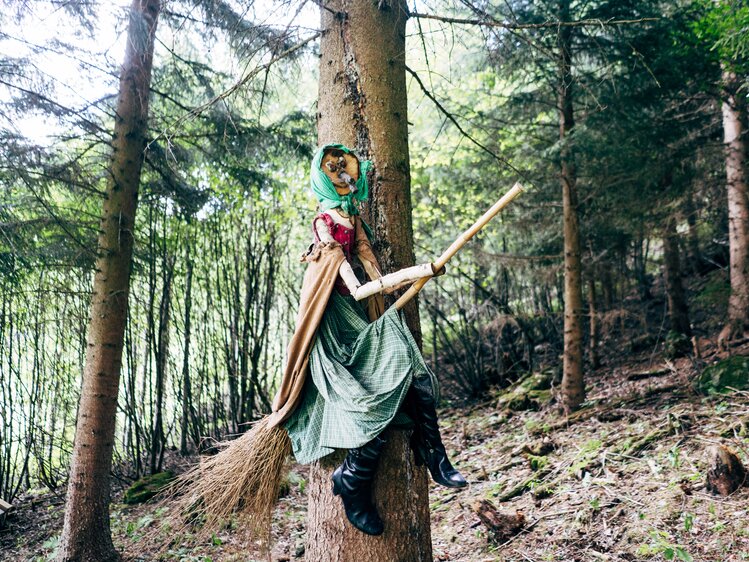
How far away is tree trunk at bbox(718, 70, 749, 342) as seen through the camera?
6.48 meters

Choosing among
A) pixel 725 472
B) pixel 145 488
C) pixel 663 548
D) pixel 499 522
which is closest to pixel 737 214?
pixel 725 472

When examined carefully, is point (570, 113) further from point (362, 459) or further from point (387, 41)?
point (362, 459)

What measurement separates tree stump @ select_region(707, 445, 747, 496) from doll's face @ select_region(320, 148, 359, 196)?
10.4 feet

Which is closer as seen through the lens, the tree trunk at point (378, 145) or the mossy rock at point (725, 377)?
the tree trunk at point (378, 145)

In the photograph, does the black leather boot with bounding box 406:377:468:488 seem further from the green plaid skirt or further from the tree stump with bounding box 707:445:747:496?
the tree stump with bounding box 707:445:747:496

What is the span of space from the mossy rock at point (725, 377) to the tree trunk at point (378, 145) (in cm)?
402

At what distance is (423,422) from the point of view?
2.49 metres

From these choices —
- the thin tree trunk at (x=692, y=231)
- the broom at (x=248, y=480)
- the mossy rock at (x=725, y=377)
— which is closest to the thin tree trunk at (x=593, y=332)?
the thin tree trunk at (x=692, y=231)

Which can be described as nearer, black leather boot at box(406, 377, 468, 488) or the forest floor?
black leather boot at box(406, 377, 468, 488)

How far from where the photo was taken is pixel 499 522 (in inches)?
158

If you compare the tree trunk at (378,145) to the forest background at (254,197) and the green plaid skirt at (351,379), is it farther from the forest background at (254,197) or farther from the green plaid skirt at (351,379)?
the forest background at (254,197)

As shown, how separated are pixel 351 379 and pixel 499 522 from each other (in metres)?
2.36

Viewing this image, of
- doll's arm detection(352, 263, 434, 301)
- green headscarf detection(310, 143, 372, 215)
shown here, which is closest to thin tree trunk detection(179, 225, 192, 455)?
green headscarf detection(310, 143, 372, 215)

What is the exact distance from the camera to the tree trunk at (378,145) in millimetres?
2496
